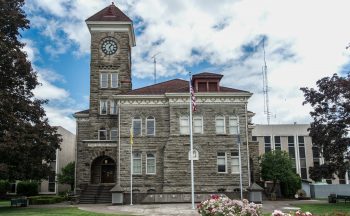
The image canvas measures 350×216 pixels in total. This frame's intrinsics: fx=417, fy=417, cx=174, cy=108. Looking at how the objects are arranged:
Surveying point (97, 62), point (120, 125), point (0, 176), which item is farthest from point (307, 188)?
point (0, 176)

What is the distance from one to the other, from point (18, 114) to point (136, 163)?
439 inches

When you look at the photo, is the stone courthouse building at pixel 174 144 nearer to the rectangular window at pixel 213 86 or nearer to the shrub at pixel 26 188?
the rectangular window at pixel 213 86

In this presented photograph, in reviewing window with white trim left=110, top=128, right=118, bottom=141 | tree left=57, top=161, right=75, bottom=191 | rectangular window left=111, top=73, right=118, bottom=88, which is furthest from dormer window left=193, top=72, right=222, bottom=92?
tree left=57, top=161, right=75, bottom=191

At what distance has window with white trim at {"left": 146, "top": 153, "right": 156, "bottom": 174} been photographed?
36.1 metres

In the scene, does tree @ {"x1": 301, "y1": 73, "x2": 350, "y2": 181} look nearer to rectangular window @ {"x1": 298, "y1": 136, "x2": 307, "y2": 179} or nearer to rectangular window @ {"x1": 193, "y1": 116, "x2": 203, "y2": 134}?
→ rectangular window @ {"x1": 193, "y1": 116, "x2": 203, "y2": 134}

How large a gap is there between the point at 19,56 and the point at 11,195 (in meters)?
25.0

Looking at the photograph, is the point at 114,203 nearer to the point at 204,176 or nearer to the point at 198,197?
the point at 198,197

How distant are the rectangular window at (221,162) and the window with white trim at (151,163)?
5.56m

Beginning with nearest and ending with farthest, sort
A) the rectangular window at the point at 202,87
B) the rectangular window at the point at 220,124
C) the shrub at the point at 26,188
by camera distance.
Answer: the rectangular window at the point at 220,124
the rectangular window at the point at 202,87
the shrub at the point at 26,188

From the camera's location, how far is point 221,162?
118 feet

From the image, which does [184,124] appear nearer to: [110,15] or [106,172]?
[106,172]

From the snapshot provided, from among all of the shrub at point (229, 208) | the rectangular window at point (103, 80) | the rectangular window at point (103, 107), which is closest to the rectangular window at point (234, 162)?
the rectangular window at point (103, 107)

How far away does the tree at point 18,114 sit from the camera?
26.7 meters

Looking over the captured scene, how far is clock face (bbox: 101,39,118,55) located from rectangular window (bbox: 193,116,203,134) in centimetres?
1195
